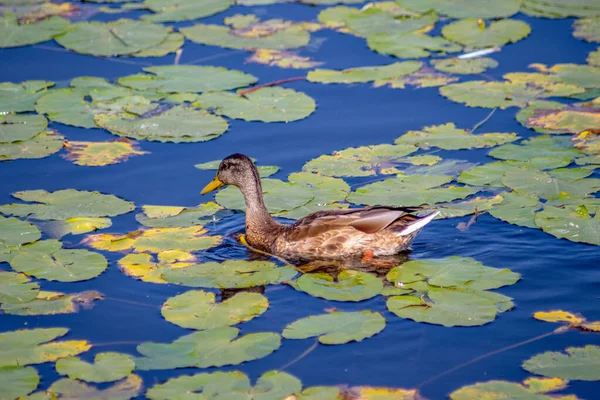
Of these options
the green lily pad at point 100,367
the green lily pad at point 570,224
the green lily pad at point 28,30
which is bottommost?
the green lily pad at point 100,367

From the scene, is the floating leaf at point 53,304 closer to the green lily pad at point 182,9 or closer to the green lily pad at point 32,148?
the green lily pad at point 32,148

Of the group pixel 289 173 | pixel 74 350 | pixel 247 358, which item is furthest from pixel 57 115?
pixel 247 358

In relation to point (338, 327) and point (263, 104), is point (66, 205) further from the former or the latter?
point (338, 327)

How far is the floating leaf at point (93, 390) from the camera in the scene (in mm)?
5926

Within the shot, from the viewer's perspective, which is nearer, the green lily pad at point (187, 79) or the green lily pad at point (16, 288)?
the green lily pad at point (16, 288)

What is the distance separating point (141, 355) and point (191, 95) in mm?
5109

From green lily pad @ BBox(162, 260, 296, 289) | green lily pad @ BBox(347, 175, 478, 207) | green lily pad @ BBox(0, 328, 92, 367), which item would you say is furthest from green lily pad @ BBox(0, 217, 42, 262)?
green lily pad @ BBox(347, 175, 478, 207)

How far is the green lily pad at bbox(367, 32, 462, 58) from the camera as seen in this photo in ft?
39.7

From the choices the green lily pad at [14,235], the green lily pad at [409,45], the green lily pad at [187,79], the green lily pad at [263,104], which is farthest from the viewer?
the green lily pad at [409,45]

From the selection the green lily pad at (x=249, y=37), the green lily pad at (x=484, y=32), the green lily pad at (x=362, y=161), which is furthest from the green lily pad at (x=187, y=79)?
the green lily pad at (x=484, y=32)

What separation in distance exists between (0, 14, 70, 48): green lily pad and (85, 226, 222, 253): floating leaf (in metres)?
5.24

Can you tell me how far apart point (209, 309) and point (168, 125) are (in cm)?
385

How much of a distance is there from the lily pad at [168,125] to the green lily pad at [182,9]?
2.86 m

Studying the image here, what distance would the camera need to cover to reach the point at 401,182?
29.9 ft
